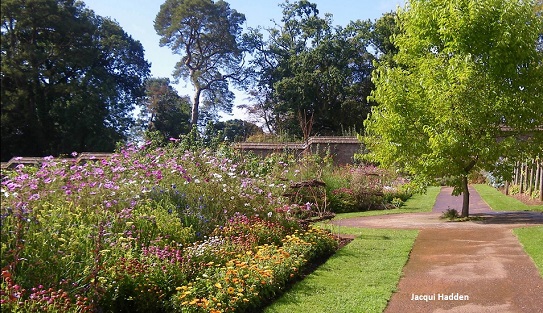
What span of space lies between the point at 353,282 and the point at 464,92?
6.74 m

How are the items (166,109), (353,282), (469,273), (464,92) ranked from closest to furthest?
(353,282)
(469,273)
(464,92)
(166,109)

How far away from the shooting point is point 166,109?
3538cm

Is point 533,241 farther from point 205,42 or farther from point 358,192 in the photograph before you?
point 205,42

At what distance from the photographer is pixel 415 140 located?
12086 millimetres

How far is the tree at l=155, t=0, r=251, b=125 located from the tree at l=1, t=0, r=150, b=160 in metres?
9.63

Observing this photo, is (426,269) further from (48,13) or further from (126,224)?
(48,13)

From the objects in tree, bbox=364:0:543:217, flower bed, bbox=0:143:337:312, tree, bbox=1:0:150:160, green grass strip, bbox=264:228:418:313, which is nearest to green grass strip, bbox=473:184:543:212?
tree, bbox=364:0:543:217

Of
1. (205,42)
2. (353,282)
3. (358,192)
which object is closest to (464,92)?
(358,192)

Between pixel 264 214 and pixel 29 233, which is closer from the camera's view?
pixel 29 233

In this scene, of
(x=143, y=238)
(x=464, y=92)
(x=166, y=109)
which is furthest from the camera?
(x=166, y=109)

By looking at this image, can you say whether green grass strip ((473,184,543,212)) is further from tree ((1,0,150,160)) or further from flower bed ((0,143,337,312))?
tree ((1,0,150,160))

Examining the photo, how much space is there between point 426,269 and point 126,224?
4060mm

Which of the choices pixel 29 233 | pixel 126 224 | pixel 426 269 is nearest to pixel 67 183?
pixel 126 224

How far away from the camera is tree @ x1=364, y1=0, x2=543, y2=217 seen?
11344mm
